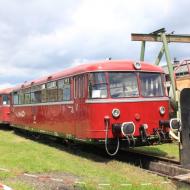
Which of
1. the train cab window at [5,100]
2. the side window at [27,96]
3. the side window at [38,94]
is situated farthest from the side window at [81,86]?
the train cab window at [5,100]

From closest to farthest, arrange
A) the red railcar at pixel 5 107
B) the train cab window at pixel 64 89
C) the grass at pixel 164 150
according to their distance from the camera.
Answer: the grass at pixel 164 150 → the train cab window at pixel 64 89 → the red railcar at pixel 5 107

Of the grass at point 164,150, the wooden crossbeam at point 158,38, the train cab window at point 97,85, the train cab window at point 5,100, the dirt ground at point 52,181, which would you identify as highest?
the wooden crossbeam at point 158,38

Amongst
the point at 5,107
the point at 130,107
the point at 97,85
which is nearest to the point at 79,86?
the point at 97,85

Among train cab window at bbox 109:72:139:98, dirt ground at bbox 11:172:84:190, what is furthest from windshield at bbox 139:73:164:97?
dirt ground at bbox 11:172:84:190

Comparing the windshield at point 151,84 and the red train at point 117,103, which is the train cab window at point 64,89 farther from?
the windshield at point 151,84

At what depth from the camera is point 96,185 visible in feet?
30.8

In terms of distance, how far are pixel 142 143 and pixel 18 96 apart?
13075mm

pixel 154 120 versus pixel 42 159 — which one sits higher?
pixel 154 120

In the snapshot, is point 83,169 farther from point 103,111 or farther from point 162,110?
point 162,110

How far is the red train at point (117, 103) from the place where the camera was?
44.8 feet

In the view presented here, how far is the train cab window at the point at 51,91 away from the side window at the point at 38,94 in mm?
693

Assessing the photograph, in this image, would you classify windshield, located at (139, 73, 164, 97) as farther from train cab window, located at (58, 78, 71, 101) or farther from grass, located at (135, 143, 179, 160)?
train cab window, located at (58, 78, 71, 101)

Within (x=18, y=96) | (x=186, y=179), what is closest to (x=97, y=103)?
(x=186, y=179)

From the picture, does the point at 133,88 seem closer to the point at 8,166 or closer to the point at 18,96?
the point at 8,166
